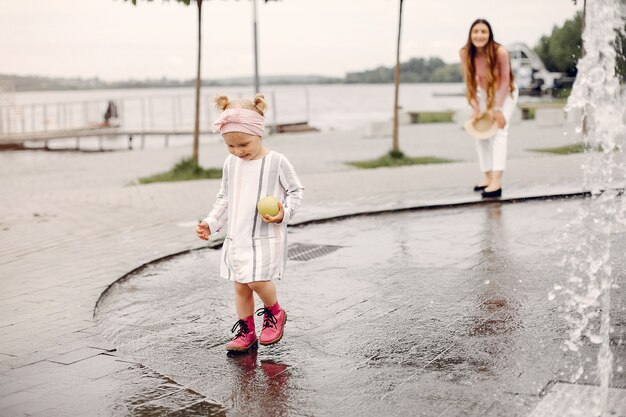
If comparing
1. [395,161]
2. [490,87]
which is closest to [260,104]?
[490,87]

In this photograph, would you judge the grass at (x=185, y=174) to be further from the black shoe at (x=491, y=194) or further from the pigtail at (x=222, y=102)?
the pigtail at (x=222, y=102)

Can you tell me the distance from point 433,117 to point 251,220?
99.7 ft

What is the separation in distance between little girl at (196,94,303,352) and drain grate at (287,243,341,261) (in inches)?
106

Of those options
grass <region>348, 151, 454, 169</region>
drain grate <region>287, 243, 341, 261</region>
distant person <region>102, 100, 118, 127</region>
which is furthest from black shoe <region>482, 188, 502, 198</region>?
distant person <region>102, 100, 118, 127</region>

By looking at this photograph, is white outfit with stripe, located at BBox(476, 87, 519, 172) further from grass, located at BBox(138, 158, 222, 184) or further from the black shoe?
grass, located at BBox(138, 158, 222, 184)

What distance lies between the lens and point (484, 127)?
35.8 ft

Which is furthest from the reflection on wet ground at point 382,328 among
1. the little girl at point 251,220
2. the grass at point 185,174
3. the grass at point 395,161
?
the grass at point 395,161

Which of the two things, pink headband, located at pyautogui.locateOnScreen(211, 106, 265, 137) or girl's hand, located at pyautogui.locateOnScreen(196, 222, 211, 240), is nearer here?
pink headband, located at pyautogui.locateOnScreen(211, 106, 265, 137)

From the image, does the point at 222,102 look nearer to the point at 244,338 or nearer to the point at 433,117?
the point at 244,338

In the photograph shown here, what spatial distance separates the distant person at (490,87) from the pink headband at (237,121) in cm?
622

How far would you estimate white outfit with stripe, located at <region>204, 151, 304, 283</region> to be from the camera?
5.04 metres

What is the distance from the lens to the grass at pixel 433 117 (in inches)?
1274

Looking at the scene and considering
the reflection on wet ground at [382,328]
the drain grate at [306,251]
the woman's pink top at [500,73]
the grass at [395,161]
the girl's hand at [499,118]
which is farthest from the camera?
the grass at [395,161]

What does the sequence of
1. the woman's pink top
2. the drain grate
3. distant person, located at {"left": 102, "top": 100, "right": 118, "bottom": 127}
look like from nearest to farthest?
the drain grate → the woman's pink top → distant person, located at {"left": 102, "top": 100, "right": 118, "bottom": 127}
